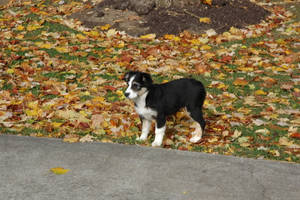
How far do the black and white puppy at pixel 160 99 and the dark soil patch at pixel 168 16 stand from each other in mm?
4423

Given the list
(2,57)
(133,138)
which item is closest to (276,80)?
(133,138)

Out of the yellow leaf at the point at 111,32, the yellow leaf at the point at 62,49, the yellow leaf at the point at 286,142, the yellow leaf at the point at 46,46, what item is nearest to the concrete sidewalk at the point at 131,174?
the yellow leaf at the point at 286,142

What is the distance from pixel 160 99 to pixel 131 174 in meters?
1.22

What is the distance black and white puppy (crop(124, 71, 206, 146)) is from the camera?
4598mm

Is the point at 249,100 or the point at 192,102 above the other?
the point at 192,102

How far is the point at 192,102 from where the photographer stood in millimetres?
4945

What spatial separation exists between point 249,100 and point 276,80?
1.16 metres

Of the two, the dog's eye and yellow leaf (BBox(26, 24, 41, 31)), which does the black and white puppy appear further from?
yellow leaf (BBox(26, 24, 41, 31))

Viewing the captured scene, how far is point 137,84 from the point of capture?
4.55 m

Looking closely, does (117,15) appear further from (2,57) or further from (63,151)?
(63,151)

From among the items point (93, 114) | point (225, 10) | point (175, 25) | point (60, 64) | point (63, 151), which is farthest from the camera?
point (225, 10)

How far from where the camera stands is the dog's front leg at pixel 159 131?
4.73 metres

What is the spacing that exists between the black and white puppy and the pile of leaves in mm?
236

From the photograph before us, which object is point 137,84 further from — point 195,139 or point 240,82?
point 240,82
